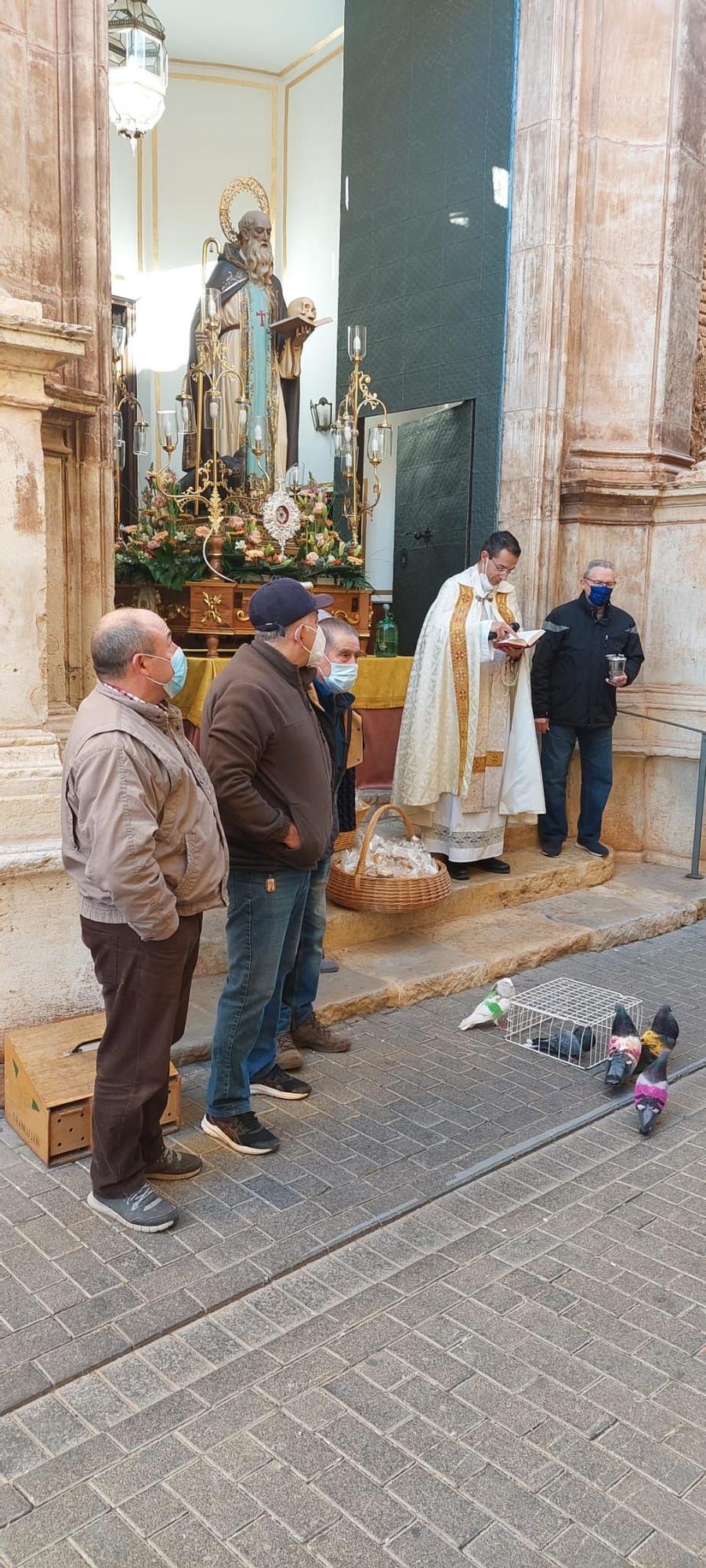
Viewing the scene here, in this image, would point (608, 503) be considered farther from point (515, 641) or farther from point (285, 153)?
point (285, 153)

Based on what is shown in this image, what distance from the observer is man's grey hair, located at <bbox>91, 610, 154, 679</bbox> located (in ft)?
9.45

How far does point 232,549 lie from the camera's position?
6.46 metres

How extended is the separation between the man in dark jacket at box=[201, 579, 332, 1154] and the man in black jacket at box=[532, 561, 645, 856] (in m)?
3.44

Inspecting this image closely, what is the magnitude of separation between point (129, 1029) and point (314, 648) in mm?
1405

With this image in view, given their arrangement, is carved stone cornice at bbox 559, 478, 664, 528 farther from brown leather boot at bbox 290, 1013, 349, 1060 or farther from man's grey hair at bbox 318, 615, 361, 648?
brown leather boot at bbox 290, 1013, 349, 1060

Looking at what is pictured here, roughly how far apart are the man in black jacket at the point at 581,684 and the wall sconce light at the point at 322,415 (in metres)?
2.57

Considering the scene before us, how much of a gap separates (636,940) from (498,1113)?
2.45m

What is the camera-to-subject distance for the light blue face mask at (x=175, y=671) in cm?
293

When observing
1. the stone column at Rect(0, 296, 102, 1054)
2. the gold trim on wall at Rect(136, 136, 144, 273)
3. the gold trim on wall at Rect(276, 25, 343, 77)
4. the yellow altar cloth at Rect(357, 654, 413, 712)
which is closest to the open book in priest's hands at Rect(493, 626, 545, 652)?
the yellow altar cloth at Rect(357, 654, 413, 712)

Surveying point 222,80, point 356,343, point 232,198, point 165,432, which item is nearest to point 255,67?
point 222,80

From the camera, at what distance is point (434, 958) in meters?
5.29

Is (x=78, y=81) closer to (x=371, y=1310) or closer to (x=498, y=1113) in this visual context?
(x=498, y=1113)

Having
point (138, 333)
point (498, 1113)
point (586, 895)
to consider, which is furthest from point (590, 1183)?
point (138, 333)

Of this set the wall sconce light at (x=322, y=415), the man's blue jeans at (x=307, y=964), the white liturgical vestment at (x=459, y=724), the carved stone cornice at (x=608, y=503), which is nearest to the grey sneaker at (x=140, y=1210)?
the man's blue jeans at (x=307, y=964)
